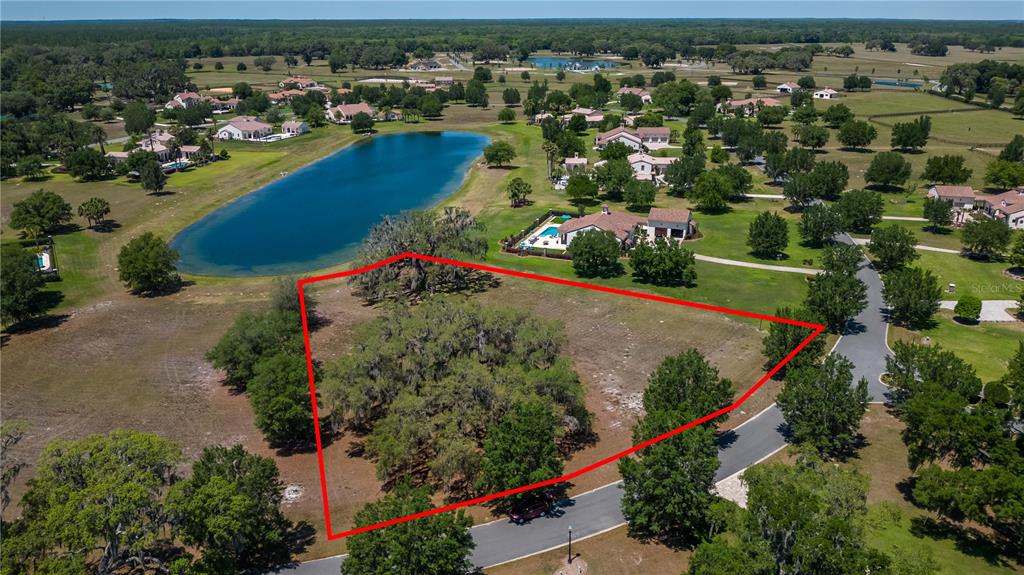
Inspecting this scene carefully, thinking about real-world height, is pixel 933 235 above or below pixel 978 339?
above

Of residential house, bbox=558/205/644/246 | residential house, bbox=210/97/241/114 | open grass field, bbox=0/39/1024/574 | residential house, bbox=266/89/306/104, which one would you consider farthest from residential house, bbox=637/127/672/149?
residential house, bbox=210/97/241/114

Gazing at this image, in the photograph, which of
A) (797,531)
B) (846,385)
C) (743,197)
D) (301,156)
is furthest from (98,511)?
(301,156)

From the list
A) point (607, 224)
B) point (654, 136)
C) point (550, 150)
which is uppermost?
point (654, 136)

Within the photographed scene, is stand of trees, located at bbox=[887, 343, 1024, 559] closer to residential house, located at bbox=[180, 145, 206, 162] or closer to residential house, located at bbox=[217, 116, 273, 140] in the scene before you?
residential house, located at bbox=[180, 145, 206, 162]

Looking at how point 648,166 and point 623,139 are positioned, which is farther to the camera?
point 623,139

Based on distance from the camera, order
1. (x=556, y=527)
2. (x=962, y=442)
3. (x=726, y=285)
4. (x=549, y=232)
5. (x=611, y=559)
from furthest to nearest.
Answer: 1. (x=549, y=232)
2. (x=726, y=285)
3. (x=962, y=442)
4. (x=556, y=527)
5. (x=611, y=559)

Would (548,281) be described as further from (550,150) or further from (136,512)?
(550,150)

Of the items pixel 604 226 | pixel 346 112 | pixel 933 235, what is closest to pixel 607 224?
pixel 604 226
